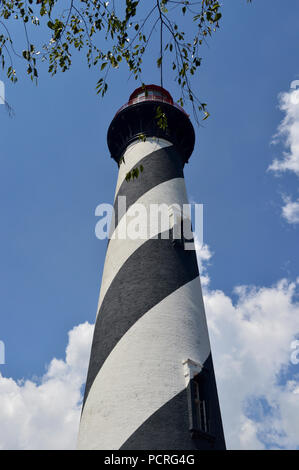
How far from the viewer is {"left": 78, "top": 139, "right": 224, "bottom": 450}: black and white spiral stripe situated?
7.56m

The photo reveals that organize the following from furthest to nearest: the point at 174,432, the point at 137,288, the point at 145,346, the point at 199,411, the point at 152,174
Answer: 1. the point at 152,174
2. the point at 137,288
3. the point at 145,346
4. the point at 199,411
5. the point at 174,432

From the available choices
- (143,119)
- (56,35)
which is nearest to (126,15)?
(56,35)

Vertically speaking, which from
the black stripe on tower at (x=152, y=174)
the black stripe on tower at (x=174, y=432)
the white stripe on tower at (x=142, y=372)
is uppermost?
the black stripe on tower at (x=152, y=174)

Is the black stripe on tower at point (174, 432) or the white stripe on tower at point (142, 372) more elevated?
the white stripe on tower at point (142, 372)

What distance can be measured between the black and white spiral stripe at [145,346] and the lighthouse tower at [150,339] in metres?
0.02

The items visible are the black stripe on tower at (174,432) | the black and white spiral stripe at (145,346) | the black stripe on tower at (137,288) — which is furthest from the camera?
the black stripe on tower at (137,288)

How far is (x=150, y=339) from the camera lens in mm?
8578

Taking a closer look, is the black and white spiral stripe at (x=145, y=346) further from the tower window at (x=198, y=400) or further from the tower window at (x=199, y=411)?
the tower window at (x=199, y=411)

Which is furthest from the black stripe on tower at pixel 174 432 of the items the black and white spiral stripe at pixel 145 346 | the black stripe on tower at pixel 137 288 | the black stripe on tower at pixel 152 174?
the black stripe on tower at pixel 152 174

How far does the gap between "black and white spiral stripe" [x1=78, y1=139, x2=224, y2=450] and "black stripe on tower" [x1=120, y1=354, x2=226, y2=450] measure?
0.05 feet

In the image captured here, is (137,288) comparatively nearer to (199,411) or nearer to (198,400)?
(198,400)

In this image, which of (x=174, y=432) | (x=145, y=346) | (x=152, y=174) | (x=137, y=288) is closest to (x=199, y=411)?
(x=174, y=432)

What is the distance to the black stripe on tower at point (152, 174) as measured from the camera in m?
11.6

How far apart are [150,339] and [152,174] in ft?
16.7
